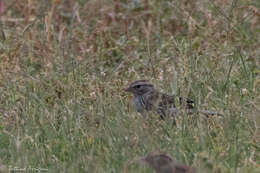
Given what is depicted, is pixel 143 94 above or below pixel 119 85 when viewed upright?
below

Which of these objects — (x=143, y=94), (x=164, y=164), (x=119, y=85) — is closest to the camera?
(x=164, y=164)

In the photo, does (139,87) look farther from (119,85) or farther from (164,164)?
(164,164)

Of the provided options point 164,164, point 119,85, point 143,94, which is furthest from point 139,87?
point 164,164

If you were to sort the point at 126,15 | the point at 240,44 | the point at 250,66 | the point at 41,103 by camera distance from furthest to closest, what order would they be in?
the point at 126,15 → the point at 240,44 → the point at 250,66 → the point at 41,103

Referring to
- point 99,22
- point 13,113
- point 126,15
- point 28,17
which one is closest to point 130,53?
point 99,22

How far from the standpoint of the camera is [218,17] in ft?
30.7

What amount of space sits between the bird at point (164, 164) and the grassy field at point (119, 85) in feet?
0.44

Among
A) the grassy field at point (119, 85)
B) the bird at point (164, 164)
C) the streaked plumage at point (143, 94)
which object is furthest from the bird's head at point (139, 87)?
the bird at point (164, 164)

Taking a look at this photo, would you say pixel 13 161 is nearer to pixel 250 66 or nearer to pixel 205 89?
pixel 205 89

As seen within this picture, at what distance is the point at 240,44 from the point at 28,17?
3.55 meters

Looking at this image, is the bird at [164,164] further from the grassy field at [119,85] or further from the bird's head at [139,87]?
the bird's head at [139,87]

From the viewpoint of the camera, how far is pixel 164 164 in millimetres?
5043

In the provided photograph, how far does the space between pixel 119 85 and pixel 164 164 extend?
309 centimetres

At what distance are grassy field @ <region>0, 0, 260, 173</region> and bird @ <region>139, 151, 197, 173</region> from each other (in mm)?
135
